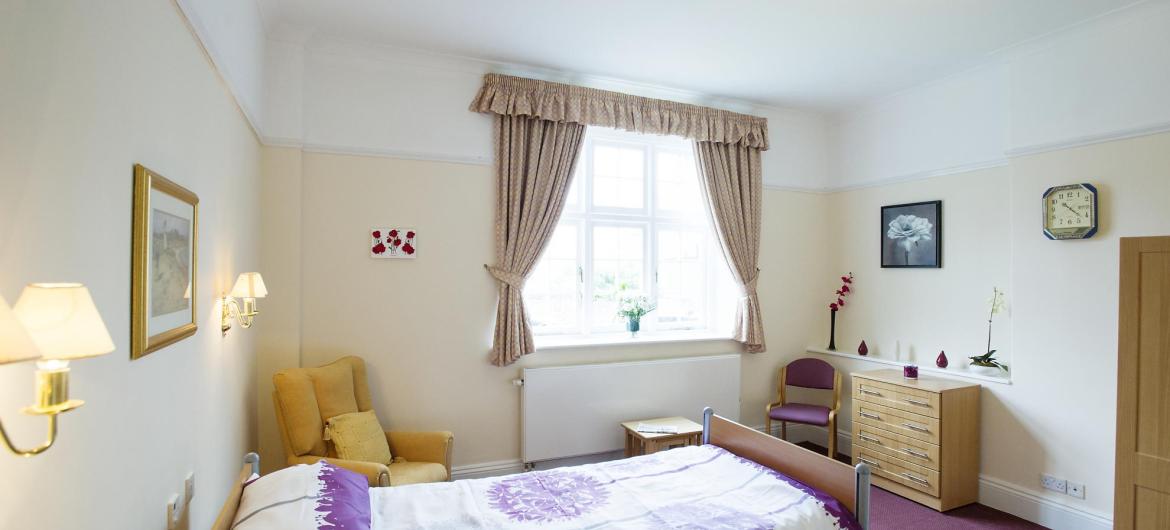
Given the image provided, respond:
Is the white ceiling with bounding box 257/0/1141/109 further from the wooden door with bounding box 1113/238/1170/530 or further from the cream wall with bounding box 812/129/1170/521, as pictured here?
the wooden door with bounding box 1113/238/1170/530

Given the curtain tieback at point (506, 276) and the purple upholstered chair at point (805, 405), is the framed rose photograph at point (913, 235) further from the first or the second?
the curtain tieback at point (506, 276)

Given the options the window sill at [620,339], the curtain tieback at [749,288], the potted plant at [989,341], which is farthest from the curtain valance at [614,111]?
the potted plant at [989,341]

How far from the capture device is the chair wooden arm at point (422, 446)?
10.1 ft

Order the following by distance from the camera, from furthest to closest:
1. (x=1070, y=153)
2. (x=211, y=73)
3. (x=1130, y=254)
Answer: (x=1070, y=153)
(x=1130, y=254)
(x=211, y=73)

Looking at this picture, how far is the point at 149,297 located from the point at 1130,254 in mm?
3588

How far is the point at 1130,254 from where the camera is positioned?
233 cm

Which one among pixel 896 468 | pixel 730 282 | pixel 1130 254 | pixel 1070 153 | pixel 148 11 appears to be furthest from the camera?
pixel 730 282

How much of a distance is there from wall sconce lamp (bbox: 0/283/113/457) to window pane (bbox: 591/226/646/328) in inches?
135

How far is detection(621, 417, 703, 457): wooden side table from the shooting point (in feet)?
11.7

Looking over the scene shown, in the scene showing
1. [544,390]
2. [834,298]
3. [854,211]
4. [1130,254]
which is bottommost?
[544,390]

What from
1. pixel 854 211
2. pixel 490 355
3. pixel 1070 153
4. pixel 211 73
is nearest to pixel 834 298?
pixel 854 211

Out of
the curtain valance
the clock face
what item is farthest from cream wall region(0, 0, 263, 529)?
the clock face

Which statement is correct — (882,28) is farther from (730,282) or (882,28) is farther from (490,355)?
(490,355)

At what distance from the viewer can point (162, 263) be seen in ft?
4.94
